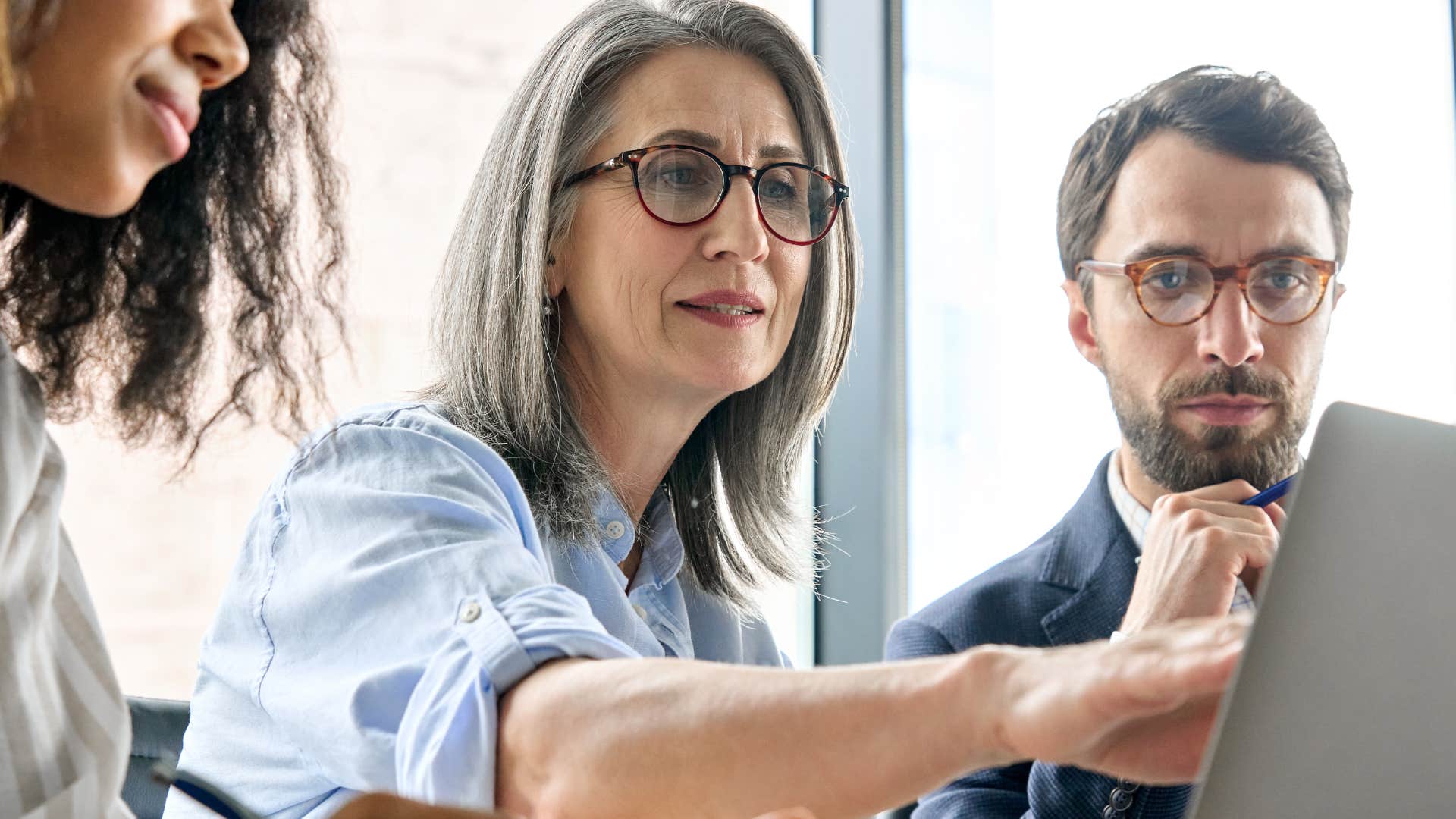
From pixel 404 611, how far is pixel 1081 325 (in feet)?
4.14

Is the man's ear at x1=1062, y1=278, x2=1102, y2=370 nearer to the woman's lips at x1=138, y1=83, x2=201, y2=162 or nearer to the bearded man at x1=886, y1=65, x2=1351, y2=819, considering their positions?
the bearded man at x1=886, y1=65, x2=1351, y2=819

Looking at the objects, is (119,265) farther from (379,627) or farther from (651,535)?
(651,535)

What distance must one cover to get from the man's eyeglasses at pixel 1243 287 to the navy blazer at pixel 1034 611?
0.25 meters

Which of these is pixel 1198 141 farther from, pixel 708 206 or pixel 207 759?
pixel 207 759

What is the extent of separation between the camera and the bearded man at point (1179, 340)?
1.67 m

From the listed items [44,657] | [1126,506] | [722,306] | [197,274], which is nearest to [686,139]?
[722,306]

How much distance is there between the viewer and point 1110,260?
1.87 meters

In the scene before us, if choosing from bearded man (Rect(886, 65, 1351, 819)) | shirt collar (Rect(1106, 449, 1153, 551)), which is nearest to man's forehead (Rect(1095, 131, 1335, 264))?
bearded man (Rect(886, 65, 1351, 819))

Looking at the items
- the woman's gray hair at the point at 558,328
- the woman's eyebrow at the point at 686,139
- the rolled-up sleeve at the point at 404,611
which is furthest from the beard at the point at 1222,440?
the rolled-up sleeve at the point at 404,611

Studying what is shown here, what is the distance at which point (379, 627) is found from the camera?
39.4 inches

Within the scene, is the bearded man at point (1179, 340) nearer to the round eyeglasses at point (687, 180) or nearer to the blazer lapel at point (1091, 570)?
the blazer lapel at point (1091, 570)

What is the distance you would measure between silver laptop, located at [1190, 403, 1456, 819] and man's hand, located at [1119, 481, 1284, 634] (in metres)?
0.93

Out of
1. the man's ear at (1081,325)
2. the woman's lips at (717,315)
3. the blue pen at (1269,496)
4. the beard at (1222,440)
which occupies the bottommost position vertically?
the blue pen at (1269,496)

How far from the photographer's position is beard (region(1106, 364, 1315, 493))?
178cm
